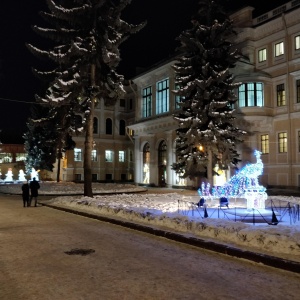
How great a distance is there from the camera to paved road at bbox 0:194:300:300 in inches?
251

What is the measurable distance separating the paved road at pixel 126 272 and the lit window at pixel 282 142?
85.0 feet

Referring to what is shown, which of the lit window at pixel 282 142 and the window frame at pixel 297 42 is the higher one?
the window frame at pixel 297 42

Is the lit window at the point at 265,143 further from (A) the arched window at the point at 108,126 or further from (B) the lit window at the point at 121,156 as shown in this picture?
(A) the arched window at the point at 108,126

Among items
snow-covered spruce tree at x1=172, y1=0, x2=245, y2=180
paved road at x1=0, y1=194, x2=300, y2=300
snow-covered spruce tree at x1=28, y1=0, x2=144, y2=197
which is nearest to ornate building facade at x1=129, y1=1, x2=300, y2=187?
snow-covered spruce tree at x1=172, y1=0, x2=245, y2=180

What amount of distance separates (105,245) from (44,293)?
435 centimetres

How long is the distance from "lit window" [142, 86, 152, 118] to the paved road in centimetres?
3682

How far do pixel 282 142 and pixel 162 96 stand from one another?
15.2 m

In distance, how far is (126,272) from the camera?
769cm

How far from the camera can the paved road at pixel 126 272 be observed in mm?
6383

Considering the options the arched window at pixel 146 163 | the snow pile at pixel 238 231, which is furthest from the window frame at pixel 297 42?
the snow pile at pixel 238 231

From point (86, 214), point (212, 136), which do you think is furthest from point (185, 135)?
point (86, 214)

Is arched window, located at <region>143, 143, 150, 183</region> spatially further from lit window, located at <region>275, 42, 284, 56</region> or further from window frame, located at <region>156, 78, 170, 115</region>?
lit window, located at <region>275, 42, 284, 56</region>

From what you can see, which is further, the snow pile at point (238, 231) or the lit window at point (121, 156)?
the lit window at point (121, 156)

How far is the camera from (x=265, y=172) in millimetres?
36062
